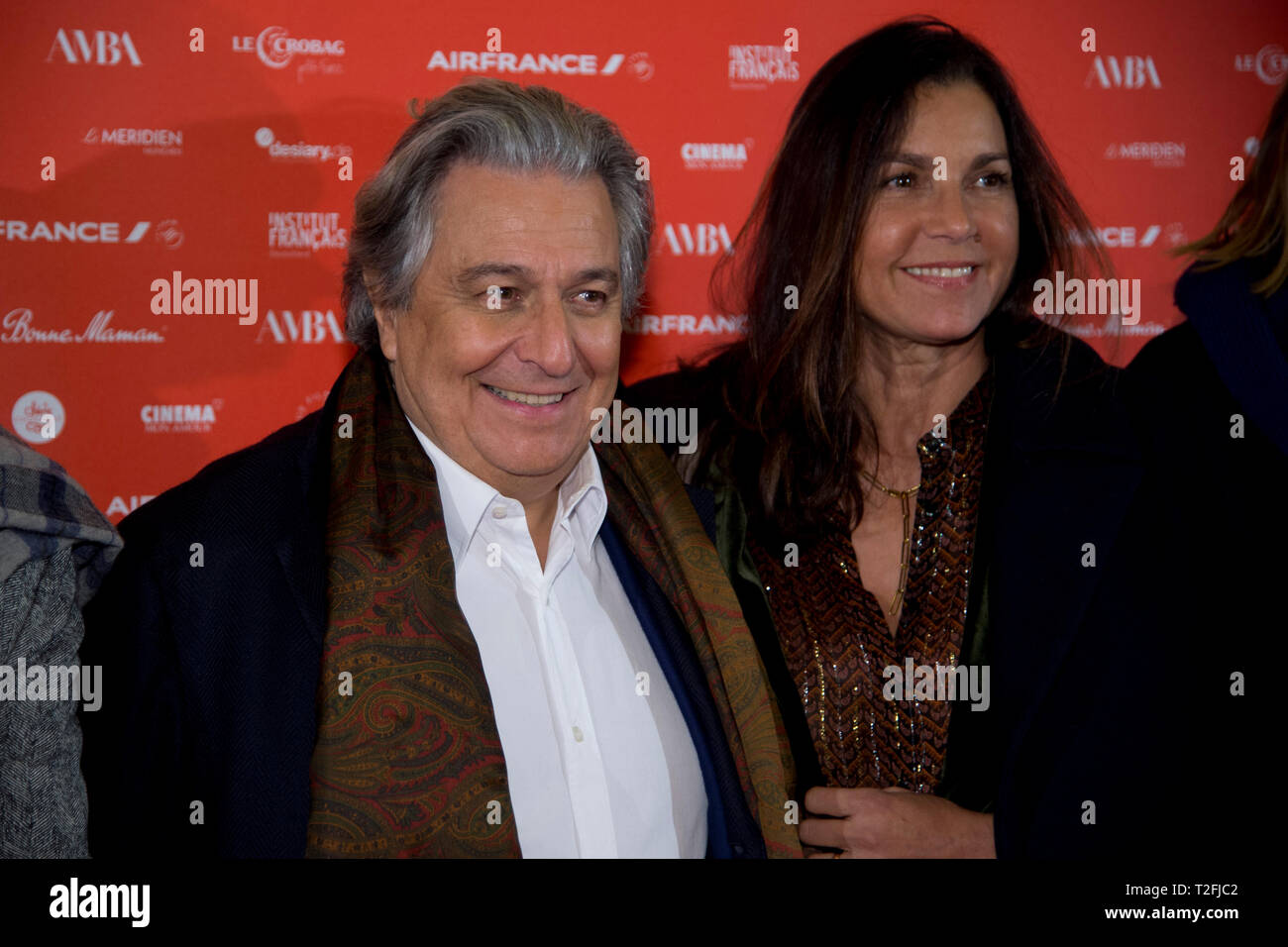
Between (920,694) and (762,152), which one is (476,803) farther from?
(762,152)

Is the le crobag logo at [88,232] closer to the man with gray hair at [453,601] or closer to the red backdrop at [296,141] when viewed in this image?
the red backdrop at [296,141]

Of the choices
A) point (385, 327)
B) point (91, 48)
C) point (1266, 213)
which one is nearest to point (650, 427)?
point (385, 327)

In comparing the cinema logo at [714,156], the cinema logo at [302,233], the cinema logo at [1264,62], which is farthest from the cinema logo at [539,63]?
the cinema logo at [1264,62]

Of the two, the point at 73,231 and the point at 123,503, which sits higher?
the point at 73,231

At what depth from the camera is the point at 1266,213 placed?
208 centimetres

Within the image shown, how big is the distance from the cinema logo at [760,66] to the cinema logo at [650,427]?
0.90 meters

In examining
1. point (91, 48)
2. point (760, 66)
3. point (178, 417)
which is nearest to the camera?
point (91, 48)

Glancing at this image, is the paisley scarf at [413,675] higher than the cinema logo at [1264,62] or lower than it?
lower

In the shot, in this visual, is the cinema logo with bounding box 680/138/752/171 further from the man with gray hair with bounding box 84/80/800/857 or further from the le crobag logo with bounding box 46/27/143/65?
the le crobag logo with bounding box 46/27/143/65

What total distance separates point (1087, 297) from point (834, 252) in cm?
76

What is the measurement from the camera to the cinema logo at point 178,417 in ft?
8.44
